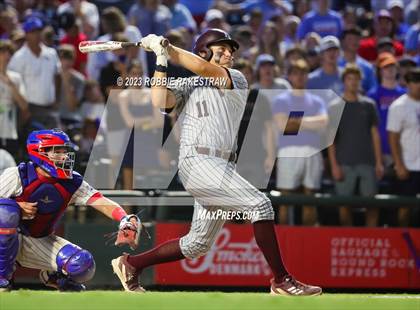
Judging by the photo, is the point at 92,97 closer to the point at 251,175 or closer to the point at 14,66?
the point at 14,66

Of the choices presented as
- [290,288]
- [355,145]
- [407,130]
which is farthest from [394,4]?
[290,288]

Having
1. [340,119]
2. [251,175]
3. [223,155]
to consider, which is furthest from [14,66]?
[223,155]

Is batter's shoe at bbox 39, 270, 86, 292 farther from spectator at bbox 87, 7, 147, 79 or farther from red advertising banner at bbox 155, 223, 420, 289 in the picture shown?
spectator at bbox 87, 7, 147, 79

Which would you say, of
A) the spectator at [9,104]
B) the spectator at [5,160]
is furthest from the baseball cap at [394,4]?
the spectator at [5,160]

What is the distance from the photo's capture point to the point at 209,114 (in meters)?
8.29

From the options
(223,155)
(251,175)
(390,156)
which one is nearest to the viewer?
(223,155)

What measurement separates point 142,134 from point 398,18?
5475mm

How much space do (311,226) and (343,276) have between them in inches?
27.6

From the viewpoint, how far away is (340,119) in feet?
40.0

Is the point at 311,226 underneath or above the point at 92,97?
underneath

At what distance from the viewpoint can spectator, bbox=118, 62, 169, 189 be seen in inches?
472

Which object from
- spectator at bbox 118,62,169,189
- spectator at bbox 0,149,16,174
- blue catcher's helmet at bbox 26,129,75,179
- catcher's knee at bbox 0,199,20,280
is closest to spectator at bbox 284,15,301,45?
spectator at bbox 118,62,169,189

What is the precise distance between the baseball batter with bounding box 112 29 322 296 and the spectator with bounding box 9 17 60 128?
4245 mm

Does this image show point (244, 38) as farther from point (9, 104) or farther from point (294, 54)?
point (9, 104)
